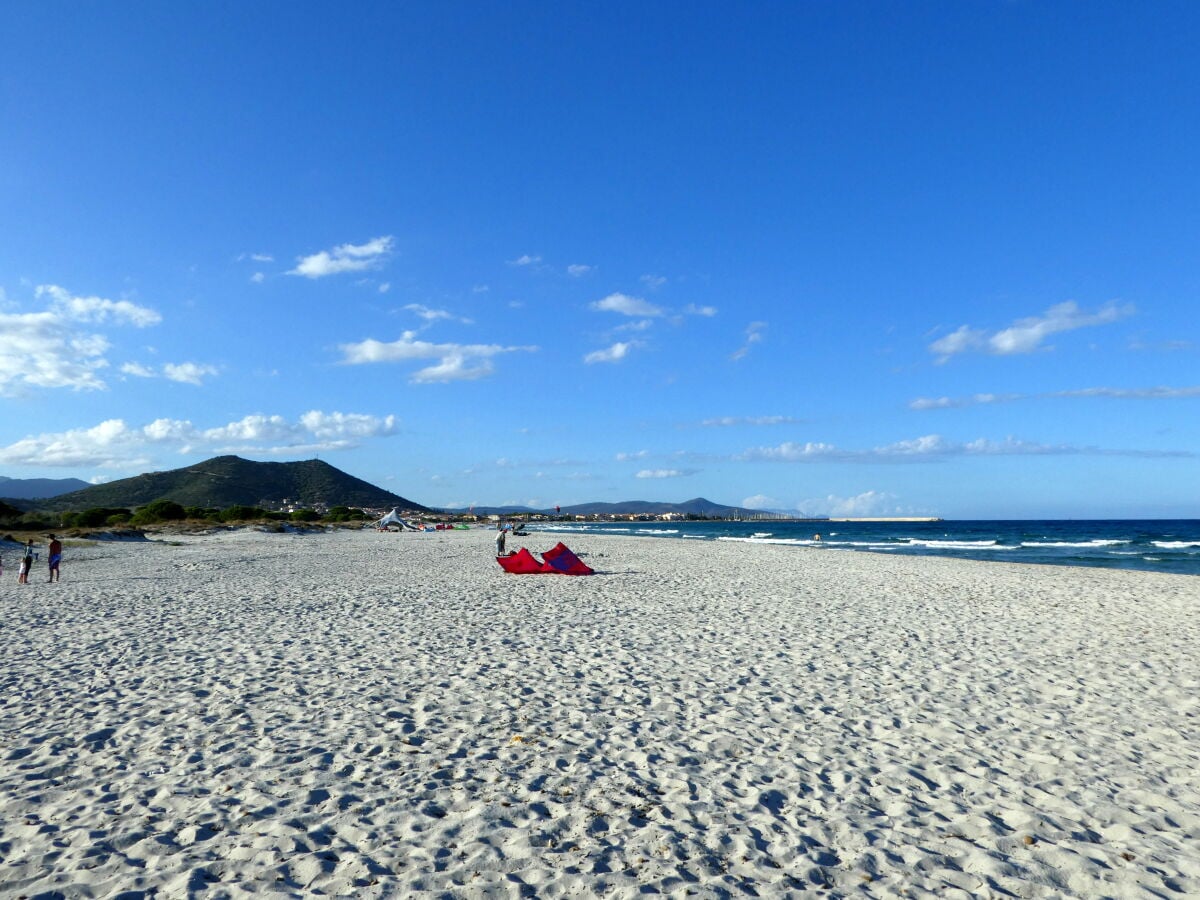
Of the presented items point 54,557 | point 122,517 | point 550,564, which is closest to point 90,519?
point 122,517

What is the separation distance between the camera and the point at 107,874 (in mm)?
4309

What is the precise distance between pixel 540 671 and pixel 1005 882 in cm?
607

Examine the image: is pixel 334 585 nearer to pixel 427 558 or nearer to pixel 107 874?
pixel 427 558

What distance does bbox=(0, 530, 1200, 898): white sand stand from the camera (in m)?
4.55

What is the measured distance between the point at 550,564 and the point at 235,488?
14303cm

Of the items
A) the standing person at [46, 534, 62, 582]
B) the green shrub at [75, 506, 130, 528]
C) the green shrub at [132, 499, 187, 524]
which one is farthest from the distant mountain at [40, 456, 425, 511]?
the standing person at [46, 534, 62, 582]

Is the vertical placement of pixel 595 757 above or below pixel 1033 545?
below

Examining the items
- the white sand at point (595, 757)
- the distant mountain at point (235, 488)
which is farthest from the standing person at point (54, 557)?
the distant mountain at point (235, 488)

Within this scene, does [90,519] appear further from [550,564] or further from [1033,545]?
[1033,545]

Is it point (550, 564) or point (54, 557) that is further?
point (550, 564)

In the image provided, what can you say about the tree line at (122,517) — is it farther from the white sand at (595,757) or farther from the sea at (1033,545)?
the white sand at (595,757)

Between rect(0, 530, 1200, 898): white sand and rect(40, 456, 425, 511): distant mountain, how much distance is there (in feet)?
397

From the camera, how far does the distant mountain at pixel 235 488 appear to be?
12838 centimetres

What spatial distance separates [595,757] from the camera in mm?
6395
